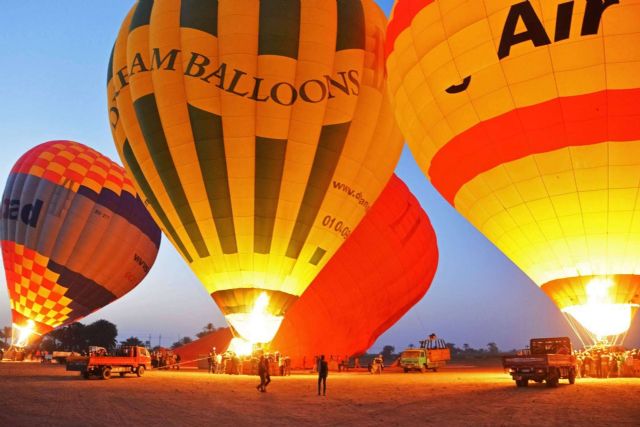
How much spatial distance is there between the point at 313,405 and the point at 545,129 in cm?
707

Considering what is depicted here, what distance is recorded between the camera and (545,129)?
38.9 ft

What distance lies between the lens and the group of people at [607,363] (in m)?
15.2

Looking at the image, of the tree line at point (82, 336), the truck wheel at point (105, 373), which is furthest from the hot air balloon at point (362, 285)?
the tree line at point (82, 336)

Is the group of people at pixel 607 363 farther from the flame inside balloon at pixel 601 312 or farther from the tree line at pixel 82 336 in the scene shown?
the tree line at pixel 82 336

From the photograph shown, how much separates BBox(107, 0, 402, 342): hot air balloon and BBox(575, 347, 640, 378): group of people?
7.51 meters

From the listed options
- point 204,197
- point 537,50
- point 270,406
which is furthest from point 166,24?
point 270,406

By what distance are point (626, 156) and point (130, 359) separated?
1428 cm

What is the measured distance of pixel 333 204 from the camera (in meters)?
16.6

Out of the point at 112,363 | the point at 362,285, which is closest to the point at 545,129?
the point at 362,285

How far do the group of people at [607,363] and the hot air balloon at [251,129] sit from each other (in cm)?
751

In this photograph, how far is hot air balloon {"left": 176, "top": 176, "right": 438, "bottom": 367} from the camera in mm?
22469

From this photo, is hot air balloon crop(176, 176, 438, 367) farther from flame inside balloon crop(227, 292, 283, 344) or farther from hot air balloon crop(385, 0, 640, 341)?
hot air balloon crop(385, 0, 640, 341)

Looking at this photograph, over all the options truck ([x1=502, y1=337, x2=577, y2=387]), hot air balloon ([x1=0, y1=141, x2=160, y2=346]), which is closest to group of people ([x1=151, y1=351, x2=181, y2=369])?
hot air balloon ([x1=0, y1=141, x2=160, y2=346])

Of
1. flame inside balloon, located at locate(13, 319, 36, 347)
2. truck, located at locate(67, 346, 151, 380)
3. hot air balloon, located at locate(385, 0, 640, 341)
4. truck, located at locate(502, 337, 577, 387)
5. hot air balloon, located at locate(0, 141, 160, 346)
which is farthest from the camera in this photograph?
flame inside balloon, located at locate(13, 319, 36, 347)
